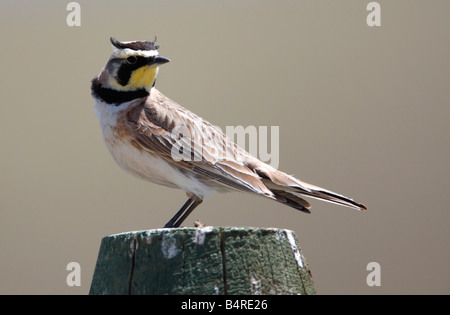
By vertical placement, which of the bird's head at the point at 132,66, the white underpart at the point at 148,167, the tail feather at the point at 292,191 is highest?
the bird's head at the point at 132,66

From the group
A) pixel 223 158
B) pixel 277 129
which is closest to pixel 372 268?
pixel 277 129

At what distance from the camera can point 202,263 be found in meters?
3.07

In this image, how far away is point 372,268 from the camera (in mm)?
9773

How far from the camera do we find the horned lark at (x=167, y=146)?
15.8ft

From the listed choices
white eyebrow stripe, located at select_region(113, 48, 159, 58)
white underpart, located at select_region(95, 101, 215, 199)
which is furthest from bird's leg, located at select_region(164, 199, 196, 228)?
white eyebrow stripe, located at select_region(113, 48, 159, 58)

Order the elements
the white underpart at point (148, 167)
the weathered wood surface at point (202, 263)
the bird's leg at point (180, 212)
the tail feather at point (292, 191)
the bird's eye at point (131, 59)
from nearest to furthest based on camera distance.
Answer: the weathered wood surface at point (202, 263)
the tail feather at point (292, 191)
the white underpart at point (148, 167)
the bird's leg at point (180, 212)
the bird's eye at point (131, 59)

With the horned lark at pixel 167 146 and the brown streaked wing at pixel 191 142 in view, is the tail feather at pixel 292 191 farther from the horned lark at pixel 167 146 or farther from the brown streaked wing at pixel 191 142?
the brown streaked wing at pixel 191 142

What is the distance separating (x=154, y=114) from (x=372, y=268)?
19.8 feet

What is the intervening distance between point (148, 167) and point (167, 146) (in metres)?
0.25

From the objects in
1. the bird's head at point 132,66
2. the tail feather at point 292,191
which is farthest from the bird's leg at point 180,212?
the bird's head at point 132,66

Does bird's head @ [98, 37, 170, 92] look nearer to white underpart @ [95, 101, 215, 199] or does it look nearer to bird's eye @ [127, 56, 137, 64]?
bird's eye @ [127, 56, 137, 64]

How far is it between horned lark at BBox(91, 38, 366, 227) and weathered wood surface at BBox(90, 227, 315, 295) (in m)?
1.51
